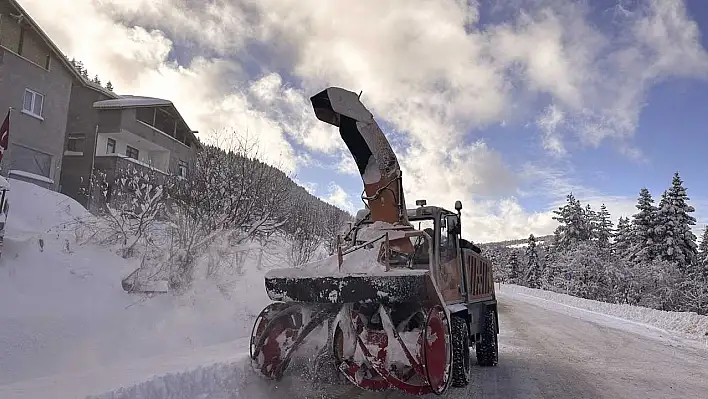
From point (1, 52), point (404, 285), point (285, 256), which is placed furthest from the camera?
point (1, 52)

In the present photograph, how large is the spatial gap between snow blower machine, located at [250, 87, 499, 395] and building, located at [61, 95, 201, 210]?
66.4 ft

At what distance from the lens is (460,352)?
678cm

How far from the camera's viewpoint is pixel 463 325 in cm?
698

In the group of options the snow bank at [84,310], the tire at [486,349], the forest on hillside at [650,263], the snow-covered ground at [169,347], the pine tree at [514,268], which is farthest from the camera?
the pine tree at [514,268]

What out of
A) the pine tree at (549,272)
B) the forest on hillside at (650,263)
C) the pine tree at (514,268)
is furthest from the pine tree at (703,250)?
the pine tree at (514,268)

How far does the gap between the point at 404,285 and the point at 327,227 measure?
18633 mm

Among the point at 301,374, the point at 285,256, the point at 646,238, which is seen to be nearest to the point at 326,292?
the point at 301,374

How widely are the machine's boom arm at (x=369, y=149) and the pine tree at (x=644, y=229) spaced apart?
44.9 metres

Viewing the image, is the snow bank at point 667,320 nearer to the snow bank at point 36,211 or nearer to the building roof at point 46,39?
the snow bank at point 36,211

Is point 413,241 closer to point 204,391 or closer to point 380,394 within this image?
point 380,394

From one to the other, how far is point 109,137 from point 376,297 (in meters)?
26.2

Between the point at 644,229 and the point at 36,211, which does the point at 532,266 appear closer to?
the point at 644,229

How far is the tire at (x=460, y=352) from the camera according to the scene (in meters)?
6.68

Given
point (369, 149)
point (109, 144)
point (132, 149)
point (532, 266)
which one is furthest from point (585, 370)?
point (532, 266)
